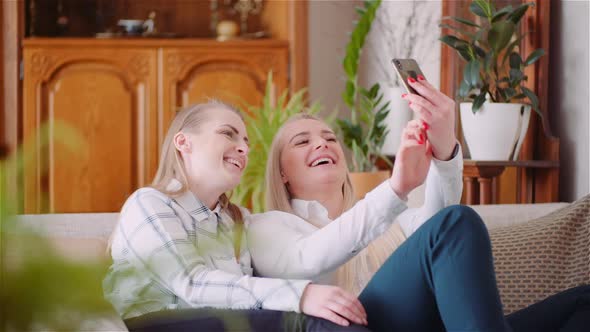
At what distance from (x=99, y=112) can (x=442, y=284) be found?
3.21 m

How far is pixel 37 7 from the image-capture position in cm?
461

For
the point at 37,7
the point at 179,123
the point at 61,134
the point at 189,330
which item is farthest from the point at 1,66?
the point at 61,134

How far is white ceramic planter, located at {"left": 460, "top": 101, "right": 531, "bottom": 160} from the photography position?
277cm

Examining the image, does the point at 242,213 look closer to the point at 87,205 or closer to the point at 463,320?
the point at 463,320

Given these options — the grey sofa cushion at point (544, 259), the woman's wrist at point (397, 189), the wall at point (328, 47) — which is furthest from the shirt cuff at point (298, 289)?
the wall at point (328, 47)

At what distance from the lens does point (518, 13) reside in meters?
2.74

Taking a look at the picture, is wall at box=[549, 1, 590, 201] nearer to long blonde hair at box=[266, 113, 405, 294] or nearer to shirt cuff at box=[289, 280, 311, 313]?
long blonde hair at box=[266, 113, 405, 294]

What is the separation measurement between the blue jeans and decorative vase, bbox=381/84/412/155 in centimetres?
251

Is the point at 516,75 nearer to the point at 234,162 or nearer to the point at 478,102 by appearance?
the point at 478,102

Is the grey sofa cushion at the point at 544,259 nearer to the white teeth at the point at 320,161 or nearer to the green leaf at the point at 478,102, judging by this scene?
the white teeth at the point at 320,161

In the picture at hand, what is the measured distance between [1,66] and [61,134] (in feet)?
13.6

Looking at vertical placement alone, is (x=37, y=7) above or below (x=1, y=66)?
above

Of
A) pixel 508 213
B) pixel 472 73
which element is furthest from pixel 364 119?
pixel 508 213

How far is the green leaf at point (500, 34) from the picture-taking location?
2.72m
